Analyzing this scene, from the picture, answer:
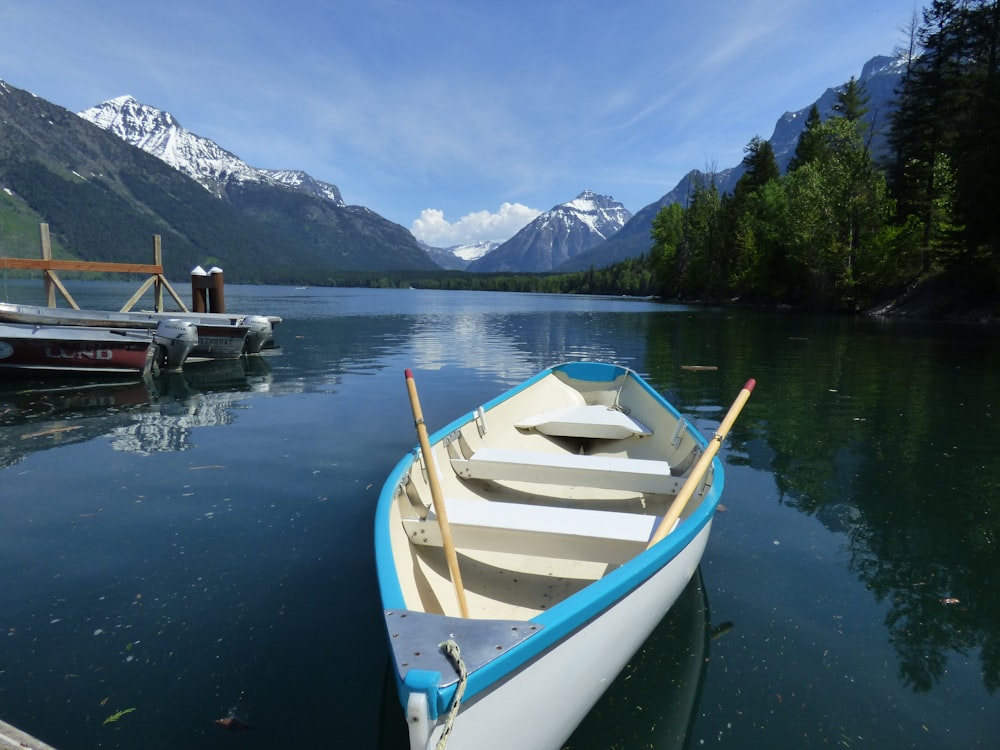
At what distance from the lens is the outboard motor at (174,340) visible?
16.0 meters

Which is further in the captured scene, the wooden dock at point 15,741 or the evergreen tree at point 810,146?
the evergreen tree at point 810,146

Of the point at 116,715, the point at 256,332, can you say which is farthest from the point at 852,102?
the point at 116,715

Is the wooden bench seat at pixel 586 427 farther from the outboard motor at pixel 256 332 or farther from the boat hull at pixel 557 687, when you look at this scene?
the outboard motor at pixel 256 332

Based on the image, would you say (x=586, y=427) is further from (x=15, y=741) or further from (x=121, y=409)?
(x=121, y=409)

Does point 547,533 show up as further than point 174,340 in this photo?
No

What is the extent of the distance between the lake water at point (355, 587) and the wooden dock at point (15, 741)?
22.5 inches

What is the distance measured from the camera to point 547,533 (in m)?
3.98

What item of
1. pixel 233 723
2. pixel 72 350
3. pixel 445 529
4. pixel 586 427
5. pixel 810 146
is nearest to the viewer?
pixel 233 723

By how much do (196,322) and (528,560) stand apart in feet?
58.1

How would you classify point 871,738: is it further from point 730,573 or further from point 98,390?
point 98,390

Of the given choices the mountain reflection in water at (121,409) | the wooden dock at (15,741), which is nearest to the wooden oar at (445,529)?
the wooden dock at (15,741)

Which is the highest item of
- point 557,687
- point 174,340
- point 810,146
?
point 810,146

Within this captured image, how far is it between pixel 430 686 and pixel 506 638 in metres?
0.40

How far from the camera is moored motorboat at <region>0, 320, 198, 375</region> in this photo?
1356cm
